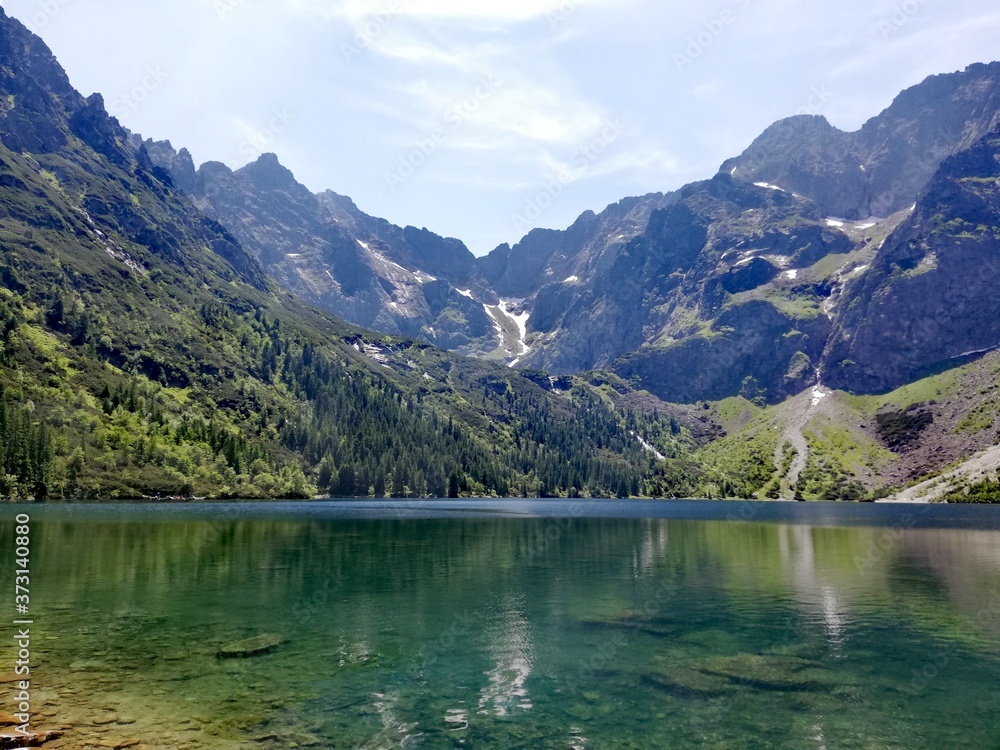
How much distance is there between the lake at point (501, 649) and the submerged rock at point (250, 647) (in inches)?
18.0

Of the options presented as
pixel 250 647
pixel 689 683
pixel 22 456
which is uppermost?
pixel 22 456

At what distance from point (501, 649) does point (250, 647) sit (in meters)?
15.5

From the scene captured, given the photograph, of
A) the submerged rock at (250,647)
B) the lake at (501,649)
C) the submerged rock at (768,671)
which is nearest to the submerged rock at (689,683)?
the lake at (501,649)

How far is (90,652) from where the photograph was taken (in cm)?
3719

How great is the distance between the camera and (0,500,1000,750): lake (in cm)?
2852

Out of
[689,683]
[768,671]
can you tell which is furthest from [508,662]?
[768,671]

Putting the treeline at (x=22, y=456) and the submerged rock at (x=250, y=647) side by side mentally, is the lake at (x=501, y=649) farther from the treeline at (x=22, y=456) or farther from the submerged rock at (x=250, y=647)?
the treeline at (x=22, y=456)

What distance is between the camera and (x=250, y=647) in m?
39.1

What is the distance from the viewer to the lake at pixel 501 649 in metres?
28.5

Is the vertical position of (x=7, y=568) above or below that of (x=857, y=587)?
above

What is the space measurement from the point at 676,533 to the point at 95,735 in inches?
Result: 4723

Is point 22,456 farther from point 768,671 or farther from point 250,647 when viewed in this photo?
point 768,671

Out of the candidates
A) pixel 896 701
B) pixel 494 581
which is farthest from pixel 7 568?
pixel 896 701

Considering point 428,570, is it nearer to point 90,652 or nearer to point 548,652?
point 548,652
